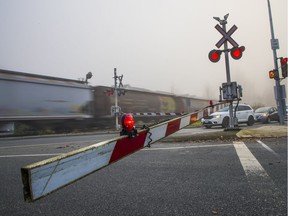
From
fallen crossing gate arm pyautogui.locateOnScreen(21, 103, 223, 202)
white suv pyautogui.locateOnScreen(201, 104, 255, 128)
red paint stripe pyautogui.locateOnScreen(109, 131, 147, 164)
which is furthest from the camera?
white suv pyautogui.locateOnScreen(201, 104, 255, 128)

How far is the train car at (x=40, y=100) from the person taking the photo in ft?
49.3

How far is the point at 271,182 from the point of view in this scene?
3.25 metres

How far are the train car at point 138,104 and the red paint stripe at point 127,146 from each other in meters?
14.6

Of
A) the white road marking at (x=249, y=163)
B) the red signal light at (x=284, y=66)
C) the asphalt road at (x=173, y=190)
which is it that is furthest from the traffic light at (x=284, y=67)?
the asphalt road at (x=173, y=190)

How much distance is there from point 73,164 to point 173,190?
2059 mm

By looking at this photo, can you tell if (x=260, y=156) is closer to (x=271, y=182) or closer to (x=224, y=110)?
(x=271, y=182)

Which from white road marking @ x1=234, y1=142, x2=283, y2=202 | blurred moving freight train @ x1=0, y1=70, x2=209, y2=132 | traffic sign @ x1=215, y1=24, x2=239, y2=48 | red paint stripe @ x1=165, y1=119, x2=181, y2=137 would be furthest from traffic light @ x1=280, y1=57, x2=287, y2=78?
red paint stripe @ x1=165, y1=119, x2=181, y2=137

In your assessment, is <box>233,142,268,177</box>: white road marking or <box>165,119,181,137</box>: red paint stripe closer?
Result: <box>165,119,181,137</box>: red paint stripe

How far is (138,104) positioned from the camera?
81.4ft

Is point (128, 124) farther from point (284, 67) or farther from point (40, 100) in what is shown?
point (40, 100)

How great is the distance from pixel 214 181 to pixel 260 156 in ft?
6.24

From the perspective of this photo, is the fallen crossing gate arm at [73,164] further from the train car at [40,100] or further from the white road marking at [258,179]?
the train car at [40,100]

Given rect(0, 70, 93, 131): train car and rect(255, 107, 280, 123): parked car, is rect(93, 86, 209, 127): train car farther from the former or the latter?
rect(255, 107, 280, 123): parked car

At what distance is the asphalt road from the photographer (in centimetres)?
256
